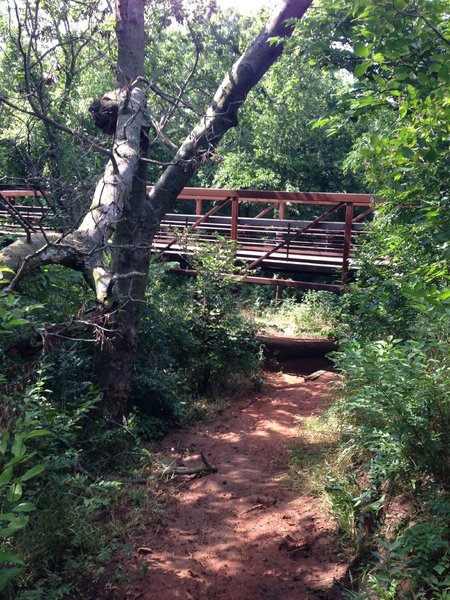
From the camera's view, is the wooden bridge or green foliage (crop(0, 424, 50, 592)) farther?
the wooden bridge

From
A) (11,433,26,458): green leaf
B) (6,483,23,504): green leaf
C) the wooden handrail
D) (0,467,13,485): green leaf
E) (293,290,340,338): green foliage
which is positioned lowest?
(293,290,340,338): green foliage

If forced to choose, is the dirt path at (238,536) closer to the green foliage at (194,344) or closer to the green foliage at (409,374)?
the green foliage at (409,374)

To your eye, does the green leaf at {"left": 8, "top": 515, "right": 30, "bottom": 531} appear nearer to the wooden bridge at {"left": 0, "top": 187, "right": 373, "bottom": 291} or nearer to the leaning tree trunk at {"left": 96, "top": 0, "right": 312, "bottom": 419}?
the leaning tree trunk at {"left": 96, "top": 0, "right": 312, "bottom": 419}

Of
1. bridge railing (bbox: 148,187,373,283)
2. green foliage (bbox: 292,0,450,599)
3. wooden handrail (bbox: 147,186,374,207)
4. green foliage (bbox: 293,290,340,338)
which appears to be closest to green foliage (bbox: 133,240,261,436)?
bridge railing (bbox: 148,187,373,283)

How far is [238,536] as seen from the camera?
14.7ft

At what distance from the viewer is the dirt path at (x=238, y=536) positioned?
12.3ft

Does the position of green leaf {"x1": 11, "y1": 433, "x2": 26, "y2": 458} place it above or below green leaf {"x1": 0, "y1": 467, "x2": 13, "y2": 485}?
above

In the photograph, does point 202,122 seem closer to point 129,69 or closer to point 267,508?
point 129,69

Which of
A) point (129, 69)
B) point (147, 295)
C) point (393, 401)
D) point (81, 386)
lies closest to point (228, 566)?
point (393, 401)

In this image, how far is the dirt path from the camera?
376 cm

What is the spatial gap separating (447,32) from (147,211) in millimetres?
3769

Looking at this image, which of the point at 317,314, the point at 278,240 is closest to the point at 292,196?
the point at 278,240

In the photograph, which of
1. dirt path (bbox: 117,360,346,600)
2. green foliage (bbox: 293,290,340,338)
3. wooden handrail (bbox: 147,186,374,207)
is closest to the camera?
dirt path (bbox: 117,360,346,600)

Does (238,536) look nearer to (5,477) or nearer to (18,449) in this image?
(18,449)
